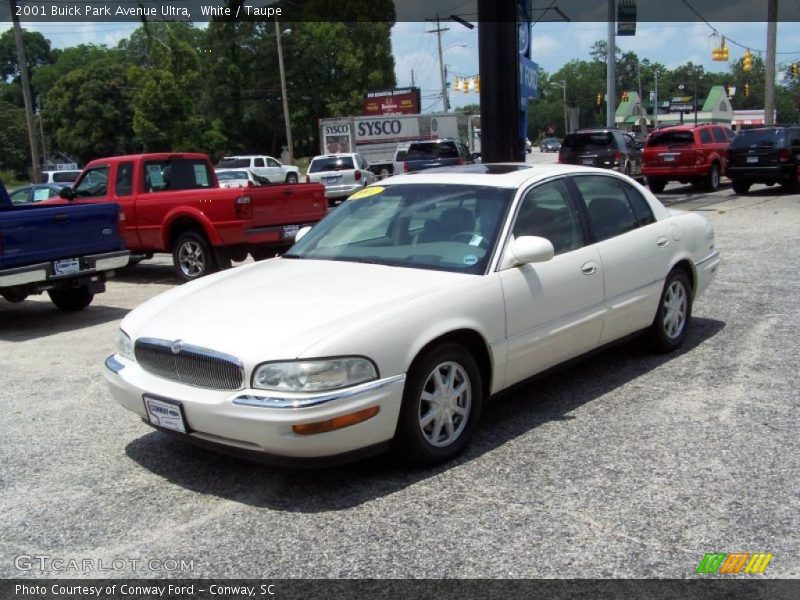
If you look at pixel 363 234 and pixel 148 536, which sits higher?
pixel 363 234

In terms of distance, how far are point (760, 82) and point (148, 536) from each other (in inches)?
5714

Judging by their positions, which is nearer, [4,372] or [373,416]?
[373,416]

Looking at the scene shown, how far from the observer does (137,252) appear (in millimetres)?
11930

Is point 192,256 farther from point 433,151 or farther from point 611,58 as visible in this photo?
point 611,58

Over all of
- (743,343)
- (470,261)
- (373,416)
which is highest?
(470,261)

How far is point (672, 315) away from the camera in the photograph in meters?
6.38

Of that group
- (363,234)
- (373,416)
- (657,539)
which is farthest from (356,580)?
(363,234)

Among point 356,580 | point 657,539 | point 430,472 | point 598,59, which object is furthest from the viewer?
point 598,59

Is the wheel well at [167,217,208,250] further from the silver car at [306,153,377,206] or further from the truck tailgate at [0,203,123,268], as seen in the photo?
the silver car at [306,153,377,206]

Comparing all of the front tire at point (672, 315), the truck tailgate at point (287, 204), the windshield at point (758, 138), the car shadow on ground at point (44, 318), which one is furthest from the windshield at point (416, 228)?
the windshield at point (758, 138)

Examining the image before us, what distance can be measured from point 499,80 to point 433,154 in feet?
45.9

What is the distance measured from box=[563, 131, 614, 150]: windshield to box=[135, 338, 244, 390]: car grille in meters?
19.5

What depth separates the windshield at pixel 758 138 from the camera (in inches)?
810

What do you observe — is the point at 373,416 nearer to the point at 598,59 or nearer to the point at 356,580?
the point at 356,580
